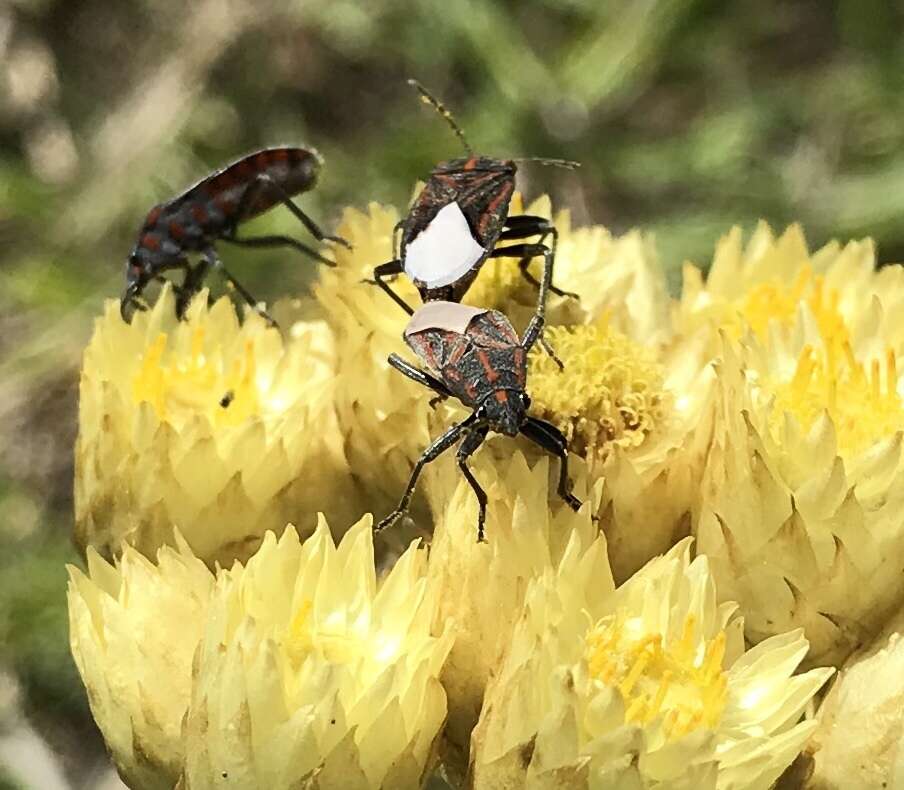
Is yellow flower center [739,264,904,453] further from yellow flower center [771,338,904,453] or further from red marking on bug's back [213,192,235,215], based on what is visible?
red marking on bug's back [213,192,235,215]

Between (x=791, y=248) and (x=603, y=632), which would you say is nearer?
(x=603, y=632)

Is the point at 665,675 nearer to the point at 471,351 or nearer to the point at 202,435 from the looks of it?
the point at 471,351

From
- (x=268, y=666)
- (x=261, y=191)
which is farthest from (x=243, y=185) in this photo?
(x=268, y=666)

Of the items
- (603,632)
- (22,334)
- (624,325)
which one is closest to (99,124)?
(22,334)

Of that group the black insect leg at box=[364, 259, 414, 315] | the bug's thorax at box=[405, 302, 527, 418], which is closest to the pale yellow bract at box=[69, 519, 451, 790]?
the bug's thorax at box=[405, 302, 527, 418]

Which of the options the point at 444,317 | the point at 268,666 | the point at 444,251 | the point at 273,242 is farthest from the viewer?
the point at 273,242

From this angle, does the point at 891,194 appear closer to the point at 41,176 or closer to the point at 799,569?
the point at 799,569

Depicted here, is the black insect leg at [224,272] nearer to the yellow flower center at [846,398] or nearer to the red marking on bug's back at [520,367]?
the red marking on bug's back at [520,367]
